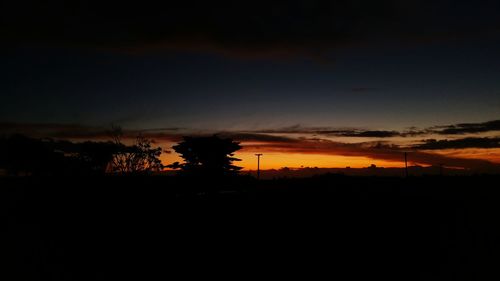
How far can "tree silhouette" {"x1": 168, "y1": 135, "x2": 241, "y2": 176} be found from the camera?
64188mm

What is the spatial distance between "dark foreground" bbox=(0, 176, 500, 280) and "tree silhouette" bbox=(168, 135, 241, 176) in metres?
36.2

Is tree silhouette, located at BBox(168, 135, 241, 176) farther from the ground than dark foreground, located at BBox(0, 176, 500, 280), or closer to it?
farther from the ground

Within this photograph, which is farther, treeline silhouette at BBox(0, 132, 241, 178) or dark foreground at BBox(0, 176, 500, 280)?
treeline silhouette at BBox(0, 132, 241, 178)

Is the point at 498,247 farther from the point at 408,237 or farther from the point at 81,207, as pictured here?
the point at 81,207

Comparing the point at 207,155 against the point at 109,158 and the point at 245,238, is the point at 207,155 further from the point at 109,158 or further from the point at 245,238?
the point at 245,238

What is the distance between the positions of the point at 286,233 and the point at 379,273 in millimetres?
5578

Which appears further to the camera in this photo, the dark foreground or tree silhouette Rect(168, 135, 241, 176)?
tree silhouette Rect(168, 135, 241, 176)

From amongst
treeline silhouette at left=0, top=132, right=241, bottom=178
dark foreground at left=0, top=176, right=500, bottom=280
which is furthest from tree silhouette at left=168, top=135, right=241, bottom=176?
dark foreground at left=0, top=176, right=500, bottom=280

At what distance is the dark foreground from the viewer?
13989mm

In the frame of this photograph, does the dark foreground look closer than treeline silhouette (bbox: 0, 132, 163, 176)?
Yes

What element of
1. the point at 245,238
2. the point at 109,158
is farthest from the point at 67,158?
the point at 245,238

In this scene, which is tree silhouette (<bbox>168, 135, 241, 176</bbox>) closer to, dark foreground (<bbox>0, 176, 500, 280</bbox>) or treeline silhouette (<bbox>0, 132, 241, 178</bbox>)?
treeline silhouette (<bbox>0, 132, 241, 178</bbox>)

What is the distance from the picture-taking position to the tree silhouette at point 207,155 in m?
64.2

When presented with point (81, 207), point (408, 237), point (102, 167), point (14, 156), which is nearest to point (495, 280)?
point (408, 237)
